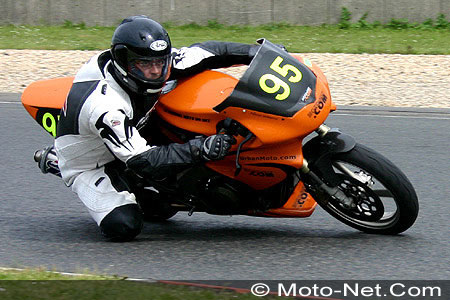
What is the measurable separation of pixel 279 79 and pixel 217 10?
9.94m

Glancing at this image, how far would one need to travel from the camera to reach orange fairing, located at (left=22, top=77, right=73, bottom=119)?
223 inches

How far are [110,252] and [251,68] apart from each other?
132cm

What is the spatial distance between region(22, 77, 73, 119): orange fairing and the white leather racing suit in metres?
0.31

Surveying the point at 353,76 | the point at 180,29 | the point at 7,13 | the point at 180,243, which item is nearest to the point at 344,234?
the point at 180,243

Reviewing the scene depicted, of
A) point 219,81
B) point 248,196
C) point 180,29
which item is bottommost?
point 180,29

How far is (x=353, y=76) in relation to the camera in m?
10.9

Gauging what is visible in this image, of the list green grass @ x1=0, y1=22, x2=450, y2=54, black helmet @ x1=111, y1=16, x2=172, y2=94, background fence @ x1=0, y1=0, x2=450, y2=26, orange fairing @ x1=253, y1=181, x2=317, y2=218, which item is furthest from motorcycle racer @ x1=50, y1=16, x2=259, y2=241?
background fence @ x1=0, y1=0, x2=450, y2=26

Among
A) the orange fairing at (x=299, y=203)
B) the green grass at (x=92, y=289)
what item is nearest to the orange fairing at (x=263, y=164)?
the orange fairing at (x=299, y=203)

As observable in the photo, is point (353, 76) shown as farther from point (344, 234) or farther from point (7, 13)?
point (7, 13)

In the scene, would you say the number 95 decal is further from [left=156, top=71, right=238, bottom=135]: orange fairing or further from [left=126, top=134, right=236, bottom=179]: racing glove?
[left=126, top=134, right=236, bottom=179]: racing glove

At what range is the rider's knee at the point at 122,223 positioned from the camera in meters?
5.32

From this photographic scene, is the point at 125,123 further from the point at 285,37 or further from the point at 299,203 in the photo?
the point at 285,37

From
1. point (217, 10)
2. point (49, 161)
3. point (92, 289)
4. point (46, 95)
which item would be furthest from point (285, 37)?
point (92, 289)

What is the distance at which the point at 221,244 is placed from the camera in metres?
5.35
